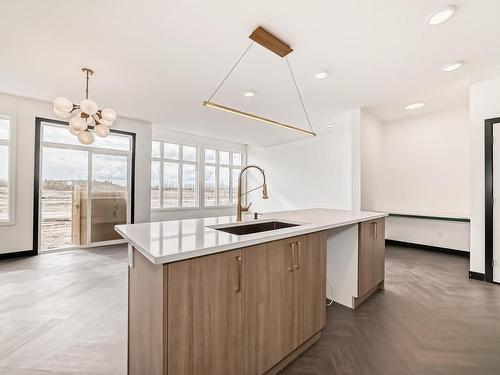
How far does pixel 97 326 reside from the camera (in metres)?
2.12

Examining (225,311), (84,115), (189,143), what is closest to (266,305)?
(225,311)

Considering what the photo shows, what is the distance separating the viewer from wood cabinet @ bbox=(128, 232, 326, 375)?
1049 mm

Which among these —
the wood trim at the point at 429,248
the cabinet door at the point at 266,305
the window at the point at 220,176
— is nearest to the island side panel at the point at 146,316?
the cabinet door at the point at 266,305

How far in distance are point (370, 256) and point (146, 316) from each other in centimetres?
233

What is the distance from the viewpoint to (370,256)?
254 cm

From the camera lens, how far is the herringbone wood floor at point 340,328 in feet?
5.37

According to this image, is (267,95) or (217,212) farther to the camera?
(217,212)

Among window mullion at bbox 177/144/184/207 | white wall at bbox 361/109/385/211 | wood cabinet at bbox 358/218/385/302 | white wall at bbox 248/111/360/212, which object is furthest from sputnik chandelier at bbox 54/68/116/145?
white wall at bbox 248/111/360/212

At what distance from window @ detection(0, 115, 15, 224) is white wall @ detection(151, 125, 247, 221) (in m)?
2.80

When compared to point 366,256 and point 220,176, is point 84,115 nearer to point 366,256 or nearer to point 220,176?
point 366,256

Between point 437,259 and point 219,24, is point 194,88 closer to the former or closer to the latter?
point 219,24

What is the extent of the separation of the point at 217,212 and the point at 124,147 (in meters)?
3.71

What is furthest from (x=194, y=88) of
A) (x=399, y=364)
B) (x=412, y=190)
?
(x=412, y=190)

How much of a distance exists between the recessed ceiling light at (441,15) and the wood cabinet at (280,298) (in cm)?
223
